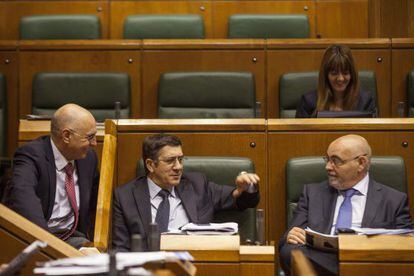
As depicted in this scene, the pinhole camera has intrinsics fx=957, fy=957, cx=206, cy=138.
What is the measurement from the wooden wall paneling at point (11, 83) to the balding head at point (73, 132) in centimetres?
71

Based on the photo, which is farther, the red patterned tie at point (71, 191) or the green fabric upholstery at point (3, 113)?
the green fabric upholstery at point (3, 113)

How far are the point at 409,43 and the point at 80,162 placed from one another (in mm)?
1164

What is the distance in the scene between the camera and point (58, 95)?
2.73 meters

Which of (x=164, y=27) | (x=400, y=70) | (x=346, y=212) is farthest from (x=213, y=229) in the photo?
(x=164, y=27)

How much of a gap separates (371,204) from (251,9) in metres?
1.52

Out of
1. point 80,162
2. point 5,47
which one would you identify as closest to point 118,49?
point 5,47

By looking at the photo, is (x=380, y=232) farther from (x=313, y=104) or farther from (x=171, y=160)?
(x=313, y=104)

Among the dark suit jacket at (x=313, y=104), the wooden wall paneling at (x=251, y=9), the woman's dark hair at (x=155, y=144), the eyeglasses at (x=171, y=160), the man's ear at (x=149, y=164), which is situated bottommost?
the man's ear at (x=149, y=164)

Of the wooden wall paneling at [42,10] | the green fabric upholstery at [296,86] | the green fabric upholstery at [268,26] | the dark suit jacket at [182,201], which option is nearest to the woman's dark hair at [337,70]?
the green fabric upholstery at [296,86]

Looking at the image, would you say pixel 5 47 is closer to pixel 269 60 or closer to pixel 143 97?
pixel 143 97

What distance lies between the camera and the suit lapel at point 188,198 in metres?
2.05

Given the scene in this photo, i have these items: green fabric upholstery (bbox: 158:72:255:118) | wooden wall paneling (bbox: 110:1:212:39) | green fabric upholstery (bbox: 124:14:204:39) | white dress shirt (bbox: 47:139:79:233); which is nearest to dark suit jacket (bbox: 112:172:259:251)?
white dress shirt (bbox: 47:139:79:233)

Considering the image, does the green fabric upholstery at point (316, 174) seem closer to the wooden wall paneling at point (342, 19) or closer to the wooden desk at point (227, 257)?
the wooden desk at point (227, 257)

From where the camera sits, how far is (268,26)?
3.19 meters
